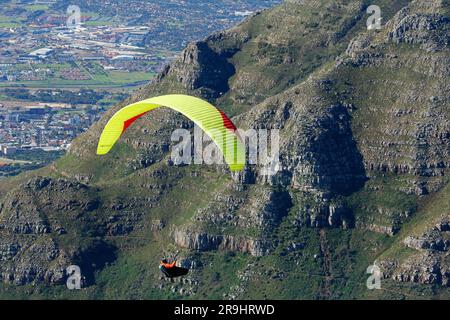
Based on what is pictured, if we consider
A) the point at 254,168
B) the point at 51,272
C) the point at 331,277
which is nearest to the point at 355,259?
the point at 331,277

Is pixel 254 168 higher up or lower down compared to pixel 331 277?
higher up

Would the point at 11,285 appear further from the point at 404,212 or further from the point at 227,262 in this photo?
the point at 404,212

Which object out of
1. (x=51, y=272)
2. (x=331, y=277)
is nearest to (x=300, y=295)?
(x=331, y=277)
